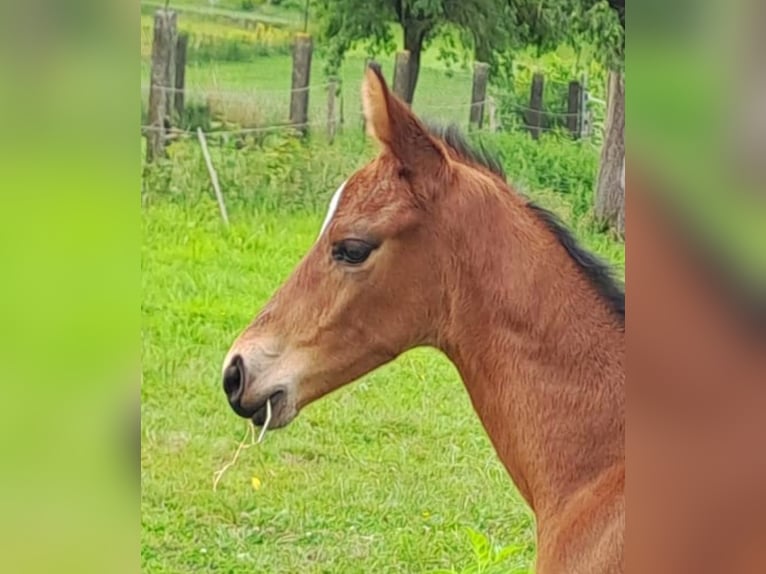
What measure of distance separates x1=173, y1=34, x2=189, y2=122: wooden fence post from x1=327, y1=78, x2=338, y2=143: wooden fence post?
35cm

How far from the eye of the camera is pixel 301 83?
3.04m

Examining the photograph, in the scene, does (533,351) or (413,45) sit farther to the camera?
(533,351)

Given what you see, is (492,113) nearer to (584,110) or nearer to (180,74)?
(584,110)

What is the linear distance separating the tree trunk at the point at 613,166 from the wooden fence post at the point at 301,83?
0.74 meters

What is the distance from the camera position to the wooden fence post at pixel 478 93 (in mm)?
3080

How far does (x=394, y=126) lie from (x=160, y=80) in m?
0.57

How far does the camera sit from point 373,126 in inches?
120

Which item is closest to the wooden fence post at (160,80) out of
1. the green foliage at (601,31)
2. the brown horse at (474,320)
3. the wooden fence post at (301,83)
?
the wooden fence post at (301,83)

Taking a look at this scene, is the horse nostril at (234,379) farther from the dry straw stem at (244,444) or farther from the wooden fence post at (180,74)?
the wooden fence post at (180,74)

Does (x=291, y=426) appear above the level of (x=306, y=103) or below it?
below

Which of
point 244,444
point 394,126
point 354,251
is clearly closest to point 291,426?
point 244,444
